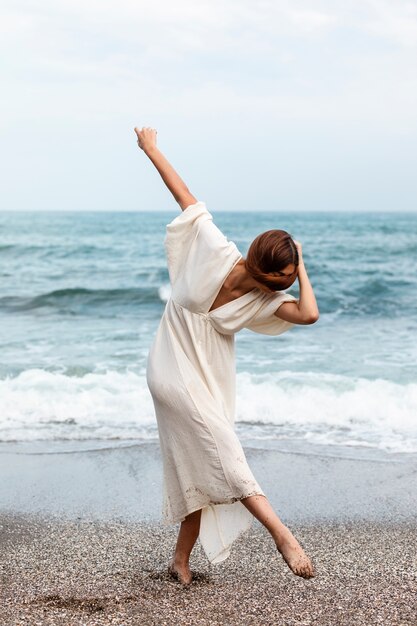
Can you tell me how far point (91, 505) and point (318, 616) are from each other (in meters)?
2.04

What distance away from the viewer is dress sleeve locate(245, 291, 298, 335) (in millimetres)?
3396

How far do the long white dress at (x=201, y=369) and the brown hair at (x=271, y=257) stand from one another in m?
0.16

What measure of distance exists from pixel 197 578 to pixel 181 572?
0.11 metres

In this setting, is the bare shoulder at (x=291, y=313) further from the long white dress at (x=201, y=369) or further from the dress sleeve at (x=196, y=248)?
the dress sleeve at (x=196, y=248)

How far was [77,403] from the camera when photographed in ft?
26.0

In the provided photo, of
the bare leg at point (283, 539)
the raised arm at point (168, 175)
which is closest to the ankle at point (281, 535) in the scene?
the bare leg at point (283, 539)

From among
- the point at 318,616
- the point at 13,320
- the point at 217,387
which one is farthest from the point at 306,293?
the point at 13,320

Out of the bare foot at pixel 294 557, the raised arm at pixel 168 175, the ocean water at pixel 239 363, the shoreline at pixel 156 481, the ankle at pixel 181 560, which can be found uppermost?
the raised arm at pixel 168 175

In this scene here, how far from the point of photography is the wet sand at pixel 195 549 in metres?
3.33

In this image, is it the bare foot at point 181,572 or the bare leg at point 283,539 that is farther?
the bare foot at point 181,572

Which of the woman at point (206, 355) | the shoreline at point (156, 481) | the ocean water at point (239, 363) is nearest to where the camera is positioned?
the woman at point (206, 355)

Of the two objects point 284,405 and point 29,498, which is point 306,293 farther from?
point 284,405

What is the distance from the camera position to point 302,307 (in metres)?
3.32

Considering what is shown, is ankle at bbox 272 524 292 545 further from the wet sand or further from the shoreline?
the shoreline
